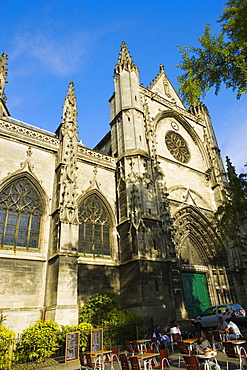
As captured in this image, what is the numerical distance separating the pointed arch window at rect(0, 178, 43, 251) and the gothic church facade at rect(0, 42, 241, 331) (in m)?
0.04

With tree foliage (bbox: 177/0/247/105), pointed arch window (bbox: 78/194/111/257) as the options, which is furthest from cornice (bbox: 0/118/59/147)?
tree foliage (bbox: 177/0/247/105)

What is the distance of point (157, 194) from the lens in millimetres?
15117

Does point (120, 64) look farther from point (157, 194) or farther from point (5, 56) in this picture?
point (157, 194)

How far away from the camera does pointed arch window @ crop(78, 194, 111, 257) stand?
13673 millimetres

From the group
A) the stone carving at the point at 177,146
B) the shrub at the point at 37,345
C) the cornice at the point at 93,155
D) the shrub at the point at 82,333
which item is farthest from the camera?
the stone carving at the point at 177,146

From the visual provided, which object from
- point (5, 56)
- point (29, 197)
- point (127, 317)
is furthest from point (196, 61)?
point (5, 56)

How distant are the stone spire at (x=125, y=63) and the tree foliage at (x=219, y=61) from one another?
410 inches

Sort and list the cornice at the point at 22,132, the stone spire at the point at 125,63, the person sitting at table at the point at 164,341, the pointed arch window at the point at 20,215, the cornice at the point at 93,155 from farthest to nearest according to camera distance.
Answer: the stone spire at the point at 125,63, the cornice at the point at 93,155, the cornice at the point at 22,132, the pointed arch window at the point at 20,215, the person sitting at table at the point at 164,341

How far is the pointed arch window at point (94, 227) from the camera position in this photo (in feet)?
44.9

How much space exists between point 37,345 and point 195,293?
9939mm

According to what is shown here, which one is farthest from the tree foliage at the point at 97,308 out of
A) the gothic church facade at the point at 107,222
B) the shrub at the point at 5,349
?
the shrub at the point at 5,349

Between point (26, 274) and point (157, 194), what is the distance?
7844 millimetres

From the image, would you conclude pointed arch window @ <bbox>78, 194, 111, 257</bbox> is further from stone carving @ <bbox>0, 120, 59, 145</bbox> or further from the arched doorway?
the arched doorway

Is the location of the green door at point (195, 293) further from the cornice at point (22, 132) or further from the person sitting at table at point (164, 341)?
the cornice at point (22, 132)
